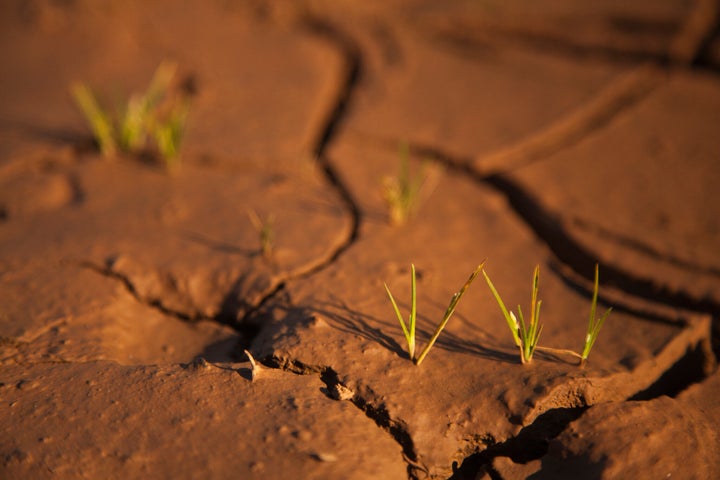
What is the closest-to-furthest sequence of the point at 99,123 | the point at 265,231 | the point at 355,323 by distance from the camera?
1. the point at 355,323
2. the point at 265,231
3. the point at 99,123

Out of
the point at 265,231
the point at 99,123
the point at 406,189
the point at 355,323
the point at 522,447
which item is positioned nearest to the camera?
the point at 522,447

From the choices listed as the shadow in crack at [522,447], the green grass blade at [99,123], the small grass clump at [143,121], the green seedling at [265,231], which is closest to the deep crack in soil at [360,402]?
the shadow in crack at [522,447]

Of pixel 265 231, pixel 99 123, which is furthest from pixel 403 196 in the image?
pixel 99 123

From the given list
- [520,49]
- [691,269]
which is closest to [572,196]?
[691,269]

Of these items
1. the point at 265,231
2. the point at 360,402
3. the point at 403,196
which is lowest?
the point at 360,402

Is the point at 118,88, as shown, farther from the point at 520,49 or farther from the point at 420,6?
the point at 520,49

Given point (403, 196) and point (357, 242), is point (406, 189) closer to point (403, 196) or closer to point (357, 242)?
point (403, 196)
